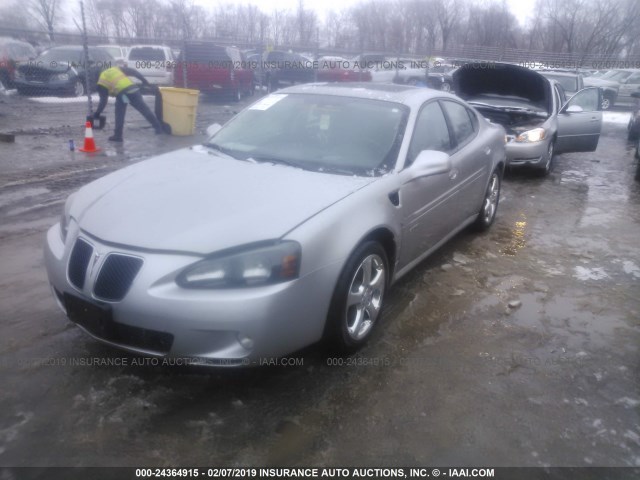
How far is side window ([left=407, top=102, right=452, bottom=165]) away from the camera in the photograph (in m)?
3.89

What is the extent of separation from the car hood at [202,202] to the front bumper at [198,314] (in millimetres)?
142

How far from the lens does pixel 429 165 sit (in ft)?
11.9

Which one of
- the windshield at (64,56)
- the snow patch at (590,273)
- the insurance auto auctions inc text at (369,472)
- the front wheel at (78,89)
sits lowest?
the snow patch at (590,273)

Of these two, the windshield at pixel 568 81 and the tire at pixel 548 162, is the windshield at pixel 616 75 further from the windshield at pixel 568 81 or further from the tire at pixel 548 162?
the tire at pixel 548 162

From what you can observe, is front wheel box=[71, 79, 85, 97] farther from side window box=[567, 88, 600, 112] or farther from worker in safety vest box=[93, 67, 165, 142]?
side window box=[567, 88, 600, 112]

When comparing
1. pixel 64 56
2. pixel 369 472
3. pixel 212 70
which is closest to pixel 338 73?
pixel 212 70

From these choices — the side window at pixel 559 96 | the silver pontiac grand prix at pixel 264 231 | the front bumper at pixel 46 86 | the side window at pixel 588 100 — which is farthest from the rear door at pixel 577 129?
the front bumper at pixel 46 86

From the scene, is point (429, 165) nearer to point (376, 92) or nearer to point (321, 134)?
point (321, 134)

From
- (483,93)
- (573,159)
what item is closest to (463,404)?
(483,93)

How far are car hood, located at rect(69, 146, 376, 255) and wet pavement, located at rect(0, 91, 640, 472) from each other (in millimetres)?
742

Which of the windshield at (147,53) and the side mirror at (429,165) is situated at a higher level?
the windshield at (147,53)

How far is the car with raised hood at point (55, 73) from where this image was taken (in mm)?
16188

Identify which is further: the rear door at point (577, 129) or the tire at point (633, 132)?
the tire at point (633, 132)

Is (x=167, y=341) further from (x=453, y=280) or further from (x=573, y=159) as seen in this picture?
(x=573, y=159)
